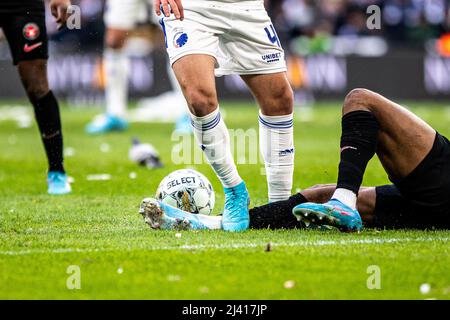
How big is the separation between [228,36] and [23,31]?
2.37 metres

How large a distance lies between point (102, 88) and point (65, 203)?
13787 millimetres

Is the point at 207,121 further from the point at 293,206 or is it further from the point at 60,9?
the point at 60,9

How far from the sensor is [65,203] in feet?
26.0

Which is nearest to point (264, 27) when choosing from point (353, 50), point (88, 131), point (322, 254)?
point (322, 254)

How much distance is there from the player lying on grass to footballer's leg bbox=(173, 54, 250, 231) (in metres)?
0.37

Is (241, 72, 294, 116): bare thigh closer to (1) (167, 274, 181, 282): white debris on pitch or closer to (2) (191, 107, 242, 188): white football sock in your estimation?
(2) (191, 107, 242, 188): white football sock

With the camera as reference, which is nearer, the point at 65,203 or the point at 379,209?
the point at 379,209

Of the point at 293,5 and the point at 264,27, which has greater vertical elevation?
the point at 264,27

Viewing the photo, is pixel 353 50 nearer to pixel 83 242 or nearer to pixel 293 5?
pixel 293 5

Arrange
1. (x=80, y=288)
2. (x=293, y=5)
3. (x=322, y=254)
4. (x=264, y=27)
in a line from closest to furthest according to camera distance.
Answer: (x=80, y=288)
(x=322, y=254)
(x=264, y=27)
(x=293, y=5)

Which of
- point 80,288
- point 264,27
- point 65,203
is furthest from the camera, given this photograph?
point 65,203

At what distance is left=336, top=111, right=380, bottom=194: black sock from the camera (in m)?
5.88

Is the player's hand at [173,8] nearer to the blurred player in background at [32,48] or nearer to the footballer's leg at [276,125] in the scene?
the footballer's leg at [276,125]

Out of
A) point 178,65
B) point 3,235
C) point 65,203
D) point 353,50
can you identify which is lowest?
point 353,50
